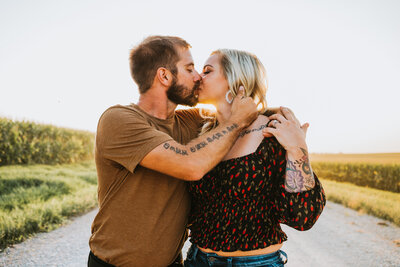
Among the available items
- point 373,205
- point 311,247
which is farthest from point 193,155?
point 373,205

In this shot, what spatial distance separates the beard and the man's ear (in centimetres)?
5

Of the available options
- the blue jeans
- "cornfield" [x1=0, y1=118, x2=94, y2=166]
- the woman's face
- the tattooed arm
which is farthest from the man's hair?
"cornfield" [x1=0, y1=118, x2=94, y2=166]

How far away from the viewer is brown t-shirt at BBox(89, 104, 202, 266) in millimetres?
1954

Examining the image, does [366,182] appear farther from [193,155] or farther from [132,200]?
[132,200]

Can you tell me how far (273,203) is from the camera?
2033 millimetres

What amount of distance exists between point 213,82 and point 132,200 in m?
1.34

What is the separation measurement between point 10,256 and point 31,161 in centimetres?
1142

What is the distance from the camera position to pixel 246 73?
2.44 meters

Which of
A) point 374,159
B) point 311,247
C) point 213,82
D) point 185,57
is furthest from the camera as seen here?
point 374,159

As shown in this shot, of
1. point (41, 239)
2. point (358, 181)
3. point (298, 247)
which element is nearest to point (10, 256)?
point (41, 239)

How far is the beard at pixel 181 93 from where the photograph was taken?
2.74m

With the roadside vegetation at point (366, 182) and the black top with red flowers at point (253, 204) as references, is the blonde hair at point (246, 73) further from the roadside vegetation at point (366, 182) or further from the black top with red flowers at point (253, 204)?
Answer: the roadside vegetation at point (366, 182)

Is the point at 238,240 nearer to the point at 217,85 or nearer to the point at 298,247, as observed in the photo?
the point at 217,85

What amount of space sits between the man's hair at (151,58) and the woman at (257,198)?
116 cm
